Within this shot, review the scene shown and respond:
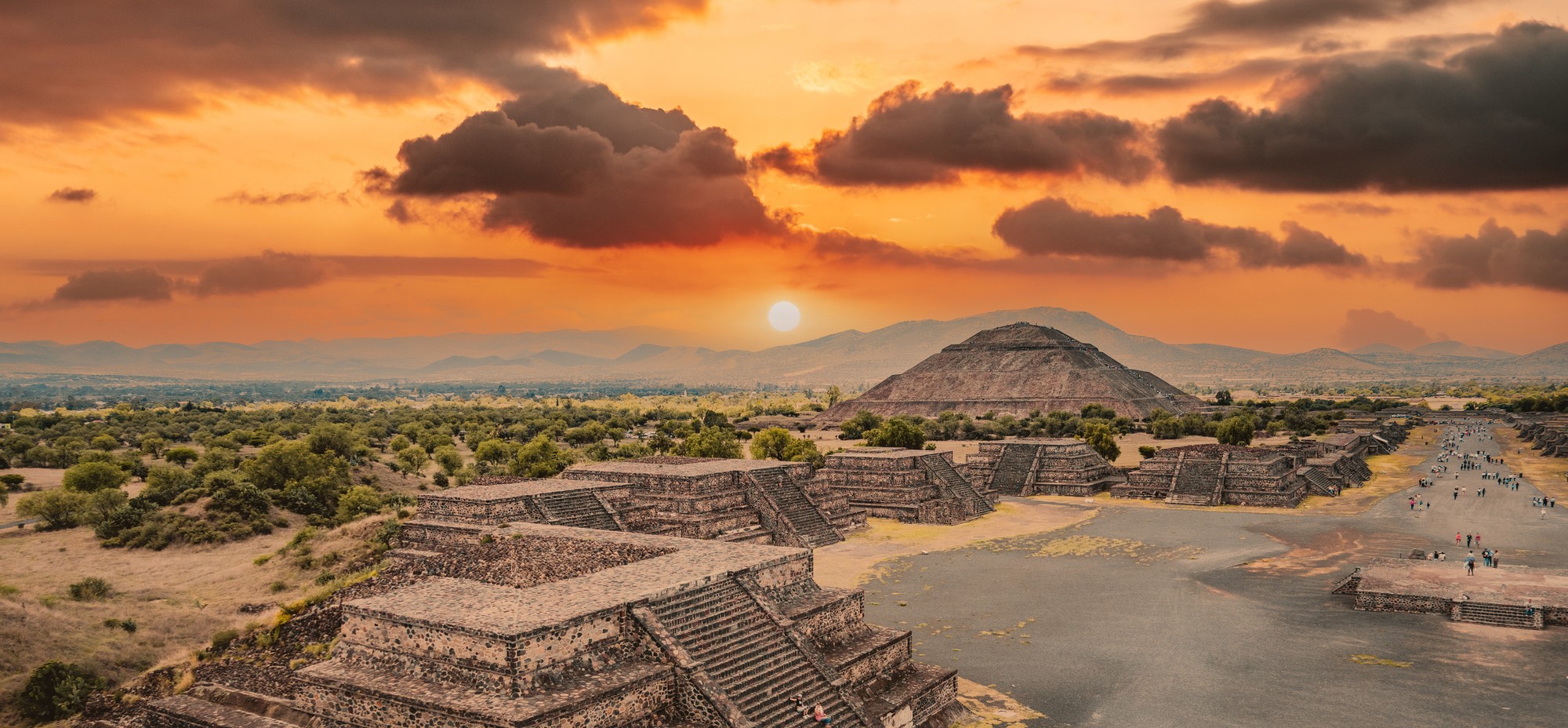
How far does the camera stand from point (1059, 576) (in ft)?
113

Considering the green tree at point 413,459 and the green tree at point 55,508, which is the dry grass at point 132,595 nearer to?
the green tree at point 55,508

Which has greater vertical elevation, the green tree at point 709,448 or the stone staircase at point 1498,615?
the green tree at point 709,448

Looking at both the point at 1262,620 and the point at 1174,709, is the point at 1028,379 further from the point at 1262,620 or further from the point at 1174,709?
the point at 1174,709

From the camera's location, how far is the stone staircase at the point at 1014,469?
61156mm

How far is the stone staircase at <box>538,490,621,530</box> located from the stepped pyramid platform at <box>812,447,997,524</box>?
1589 centimetres

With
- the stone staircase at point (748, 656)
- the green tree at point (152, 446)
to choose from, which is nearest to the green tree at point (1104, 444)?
the stone staircase at point (748, 656)

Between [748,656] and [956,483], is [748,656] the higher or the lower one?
the higher one

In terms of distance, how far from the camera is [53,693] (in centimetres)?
2323

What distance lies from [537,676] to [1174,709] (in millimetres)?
13828

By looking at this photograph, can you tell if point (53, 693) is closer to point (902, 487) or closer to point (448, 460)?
point (902, 487)

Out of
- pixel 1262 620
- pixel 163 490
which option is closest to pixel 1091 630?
pixel 1262 620

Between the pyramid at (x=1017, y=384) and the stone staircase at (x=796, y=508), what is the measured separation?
85.5 meters

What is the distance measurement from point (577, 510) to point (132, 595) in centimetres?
1643

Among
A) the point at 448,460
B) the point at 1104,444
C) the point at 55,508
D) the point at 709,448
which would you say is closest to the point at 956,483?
the point at 709,448
